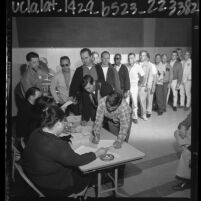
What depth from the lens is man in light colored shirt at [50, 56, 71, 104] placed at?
2643 millimetres

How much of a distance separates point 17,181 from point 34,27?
141 centimetres

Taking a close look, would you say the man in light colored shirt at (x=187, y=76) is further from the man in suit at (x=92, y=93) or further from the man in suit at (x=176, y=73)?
the man in suit at (x=92, y=93)

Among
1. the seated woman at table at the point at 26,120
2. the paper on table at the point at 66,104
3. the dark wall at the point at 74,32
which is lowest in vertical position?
the seated woman at table at the point at 26,120

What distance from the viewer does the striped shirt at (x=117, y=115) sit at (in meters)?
2.67

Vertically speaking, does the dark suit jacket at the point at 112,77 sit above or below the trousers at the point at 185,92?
above

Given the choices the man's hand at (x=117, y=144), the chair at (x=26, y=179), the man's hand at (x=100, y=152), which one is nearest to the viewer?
the chair at (x=26, y=179)

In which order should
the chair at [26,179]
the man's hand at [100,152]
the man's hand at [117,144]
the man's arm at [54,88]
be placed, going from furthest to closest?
1. the man's arm at [54,88]
2. the man's hand at [117,144]
3. the man's hand at [100,152]
4. the chair at [26,179]

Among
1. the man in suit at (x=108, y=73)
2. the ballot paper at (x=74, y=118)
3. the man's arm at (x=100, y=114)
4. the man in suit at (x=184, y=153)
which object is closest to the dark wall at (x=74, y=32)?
the man in suit at (x=108, y=73)

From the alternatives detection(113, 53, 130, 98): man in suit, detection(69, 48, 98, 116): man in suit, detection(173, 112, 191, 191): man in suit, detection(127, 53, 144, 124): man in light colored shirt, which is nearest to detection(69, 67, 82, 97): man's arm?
detection(69, 48, 98, 116): man in suit

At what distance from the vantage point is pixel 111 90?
105 inches

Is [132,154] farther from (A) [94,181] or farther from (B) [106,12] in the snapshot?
(B) [106,12]

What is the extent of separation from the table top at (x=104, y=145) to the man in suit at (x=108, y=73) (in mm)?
446

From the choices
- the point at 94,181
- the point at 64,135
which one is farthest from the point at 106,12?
the point at 94,181

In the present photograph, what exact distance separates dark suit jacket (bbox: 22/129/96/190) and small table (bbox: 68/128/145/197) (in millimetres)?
76
